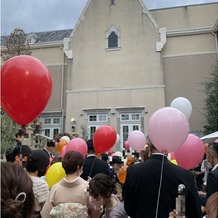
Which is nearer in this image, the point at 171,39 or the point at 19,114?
the point at 19,114

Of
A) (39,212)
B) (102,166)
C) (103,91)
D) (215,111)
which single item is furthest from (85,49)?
(39,212)

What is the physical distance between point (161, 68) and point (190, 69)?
1.93 metres

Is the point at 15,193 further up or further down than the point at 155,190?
further up

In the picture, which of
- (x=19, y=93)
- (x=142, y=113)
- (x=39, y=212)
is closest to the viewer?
(x=39, y=212)

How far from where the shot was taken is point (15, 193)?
1256mm

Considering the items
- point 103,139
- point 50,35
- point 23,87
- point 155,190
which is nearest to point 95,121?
point 50,35

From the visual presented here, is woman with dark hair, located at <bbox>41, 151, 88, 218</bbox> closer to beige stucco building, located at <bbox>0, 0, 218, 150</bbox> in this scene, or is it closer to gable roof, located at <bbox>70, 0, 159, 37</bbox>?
beige stucco building, located at <bbox>0, 0, 218, 150</bbox>

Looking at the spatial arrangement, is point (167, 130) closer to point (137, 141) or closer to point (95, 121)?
point (137, 141)

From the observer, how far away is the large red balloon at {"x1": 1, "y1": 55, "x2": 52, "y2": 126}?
308cm

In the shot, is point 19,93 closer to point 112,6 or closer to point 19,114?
point 19,114

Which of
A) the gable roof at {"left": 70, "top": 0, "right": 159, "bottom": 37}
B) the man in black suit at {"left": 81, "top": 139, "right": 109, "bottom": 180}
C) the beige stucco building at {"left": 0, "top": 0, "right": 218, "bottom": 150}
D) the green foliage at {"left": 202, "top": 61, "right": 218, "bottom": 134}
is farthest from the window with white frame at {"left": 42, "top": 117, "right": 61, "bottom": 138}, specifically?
the man in black suit at {"left": 81, "top": 139, "right": 109, "bottom": 180}

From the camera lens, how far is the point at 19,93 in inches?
122

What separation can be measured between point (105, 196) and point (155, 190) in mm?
530

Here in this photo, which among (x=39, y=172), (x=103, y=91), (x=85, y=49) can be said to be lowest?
(x=39, y=172)
